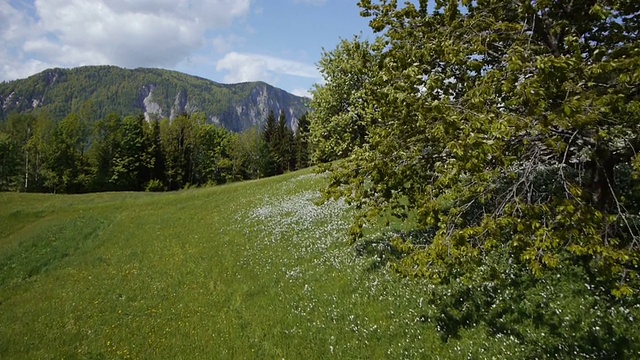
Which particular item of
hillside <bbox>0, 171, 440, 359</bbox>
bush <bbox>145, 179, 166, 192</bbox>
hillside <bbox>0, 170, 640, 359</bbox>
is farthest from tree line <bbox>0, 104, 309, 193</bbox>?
hillside <bbox>0, 170, 640, 359</bbox>

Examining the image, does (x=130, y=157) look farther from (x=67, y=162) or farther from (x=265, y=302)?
(x=265, y=302)

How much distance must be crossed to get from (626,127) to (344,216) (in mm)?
16554

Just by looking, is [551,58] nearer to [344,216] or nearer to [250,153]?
[344,216]

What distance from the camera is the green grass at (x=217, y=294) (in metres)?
11.9

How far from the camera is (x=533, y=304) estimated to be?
10.3 metres

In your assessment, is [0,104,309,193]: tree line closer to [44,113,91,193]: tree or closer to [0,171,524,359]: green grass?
[44,113,91,193]: tree

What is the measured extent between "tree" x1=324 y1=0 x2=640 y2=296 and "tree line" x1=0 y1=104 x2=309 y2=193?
70570 mm

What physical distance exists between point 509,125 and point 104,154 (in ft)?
323

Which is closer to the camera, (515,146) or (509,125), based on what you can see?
(509,125)

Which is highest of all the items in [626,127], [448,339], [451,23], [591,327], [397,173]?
[451,23]

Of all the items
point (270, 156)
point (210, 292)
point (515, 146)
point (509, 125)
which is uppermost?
point (509, 125)

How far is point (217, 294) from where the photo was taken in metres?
17.2

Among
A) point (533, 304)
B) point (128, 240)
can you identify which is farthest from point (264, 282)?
A: point (128, 240)

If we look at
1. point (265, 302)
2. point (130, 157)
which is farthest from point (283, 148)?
point (265, 302)
